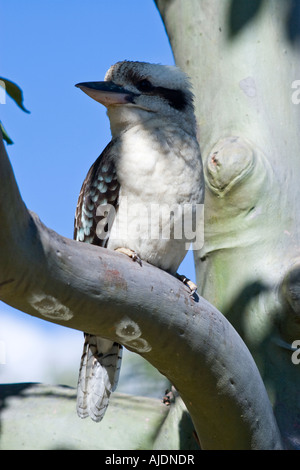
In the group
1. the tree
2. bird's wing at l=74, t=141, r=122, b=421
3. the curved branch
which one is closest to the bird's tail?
bird's wing at l=74, t=141, r=122, b=421

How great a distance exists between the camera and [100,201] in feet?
8.54

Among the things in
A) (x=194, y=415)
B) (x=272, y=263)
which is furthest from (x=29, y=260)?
(x=272, y=263)

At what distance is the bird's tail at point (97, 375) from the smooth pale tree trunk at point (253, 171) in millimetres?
464

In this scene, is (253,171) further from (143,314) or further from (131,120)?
(143,314)

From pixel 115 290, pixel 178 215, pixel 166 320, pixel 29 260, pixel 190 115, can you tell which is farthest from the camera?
pixel 190 115

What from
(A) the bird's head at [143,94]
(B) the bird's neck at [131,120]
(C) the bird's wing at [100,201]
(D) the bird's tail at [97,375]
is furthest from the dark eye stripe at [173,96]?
(D) the bird's tail at [97,375]

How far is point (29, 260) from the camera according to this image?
1459 millimetres

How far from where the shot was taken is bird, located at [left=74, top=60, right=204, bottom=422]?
2.50 metres

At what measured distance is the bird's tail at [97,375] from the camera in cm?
273

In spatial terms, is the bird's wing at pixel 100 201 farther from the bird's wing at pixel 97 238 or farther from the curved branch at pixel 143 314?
the curved branch at pixel 143 314

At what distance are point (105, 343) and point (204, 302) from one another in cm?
80

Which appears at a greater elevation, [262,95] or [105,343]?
[262,95]
